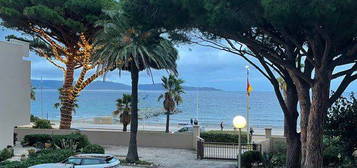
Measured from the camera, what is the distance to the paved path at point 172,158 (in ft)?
73.2

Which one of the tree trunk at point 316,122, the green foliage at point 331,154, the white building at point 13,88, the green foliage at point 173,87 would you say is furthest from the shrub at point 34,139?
the tree trunk at point 316,122

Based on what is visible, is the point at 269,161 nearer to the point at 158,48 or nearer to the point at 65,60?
the point at 158,48

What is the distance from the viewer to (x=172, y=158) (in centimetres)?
2458

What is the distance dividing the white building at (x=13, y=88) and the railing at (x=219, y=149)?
400 inches

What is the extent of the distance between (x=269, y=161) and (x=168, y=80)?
22.7 m

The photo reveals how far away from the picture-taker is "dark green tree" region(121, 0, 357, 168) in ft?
38.7

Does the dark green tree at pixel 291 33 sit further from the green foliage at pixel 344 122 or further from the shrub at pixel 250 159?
the shrub at pixel 250 159

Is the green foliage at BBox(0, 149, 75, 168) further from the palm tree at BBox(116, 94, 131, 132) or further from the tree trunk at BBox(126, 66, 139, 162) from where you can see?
the palm tree at BBox(116, 94, 131, 132)

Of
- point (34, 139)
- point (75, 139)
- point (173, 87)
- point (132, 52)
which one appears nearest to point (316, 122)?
point (132, 52)

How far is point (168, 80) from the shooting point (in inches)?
1650

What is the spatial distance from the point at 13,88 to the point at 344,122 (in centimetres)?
1382

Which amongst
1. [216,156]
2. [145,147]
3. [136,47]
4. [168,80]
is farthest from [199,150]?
[168,80]

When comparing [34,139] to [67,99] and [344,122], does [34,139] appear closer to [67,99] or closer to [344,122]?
[67,99]

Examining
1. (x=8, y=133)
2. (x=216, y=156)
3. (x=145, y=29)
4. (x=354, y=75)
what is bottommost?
(x=216, y=156)
